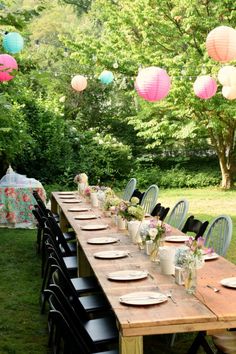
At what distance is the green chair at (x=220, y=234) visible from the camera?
458 cm

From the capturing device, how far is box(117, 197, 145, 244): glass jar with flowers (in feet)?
15.9

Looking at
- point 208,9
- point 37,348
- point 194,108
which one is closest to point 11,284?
point 37,348

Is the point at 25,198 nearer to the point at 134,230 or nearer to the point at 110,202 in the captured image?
the point at 110,202

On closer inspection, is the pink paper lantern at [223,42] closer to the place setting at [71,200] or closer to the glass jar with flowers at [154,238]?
the place setting at [71,200]

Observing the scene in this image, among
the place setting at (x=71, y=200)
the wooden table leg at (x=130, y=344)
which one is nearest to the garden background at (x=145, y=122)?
the place setting at (x=71, y=200)

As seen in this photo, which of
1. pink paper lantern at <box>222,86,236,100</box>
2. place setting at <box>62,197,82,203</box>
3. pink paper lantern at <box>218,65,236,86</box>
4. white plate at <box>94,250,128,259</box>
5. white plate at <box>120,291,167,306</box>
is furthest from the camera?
pink paper lantern at <box>222,86,236,100</box>

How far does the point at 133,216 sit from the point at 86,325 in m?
1.71

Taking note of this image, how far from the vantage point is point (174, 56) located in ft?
47.0

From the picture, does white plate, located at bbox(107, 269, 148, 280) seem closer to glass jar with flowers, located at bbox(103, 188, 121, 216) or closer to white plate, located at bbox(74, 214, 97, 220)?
glass jar with flowers, located at bbox(103, 188, 121, 216)

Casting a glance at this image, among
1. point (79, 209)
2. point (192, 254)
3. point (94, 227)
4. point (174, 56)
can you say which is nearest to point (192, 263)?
point (192, 254)

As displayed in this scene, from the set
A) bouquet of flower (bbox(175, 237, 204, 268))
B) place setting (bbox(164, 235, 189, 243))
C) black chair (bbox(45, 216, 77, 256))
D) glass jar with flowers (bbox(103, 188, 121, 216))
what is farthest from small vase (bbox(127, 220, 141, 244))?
bouquet of flower (bbox(175, 237, 204, 268))

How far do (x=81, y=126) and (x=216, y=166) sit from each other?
458 centimetres

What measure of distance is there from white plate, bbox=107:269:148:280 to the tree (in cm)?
939

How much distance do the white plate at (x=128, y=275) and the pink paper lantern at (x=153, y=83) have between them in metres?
5.02
